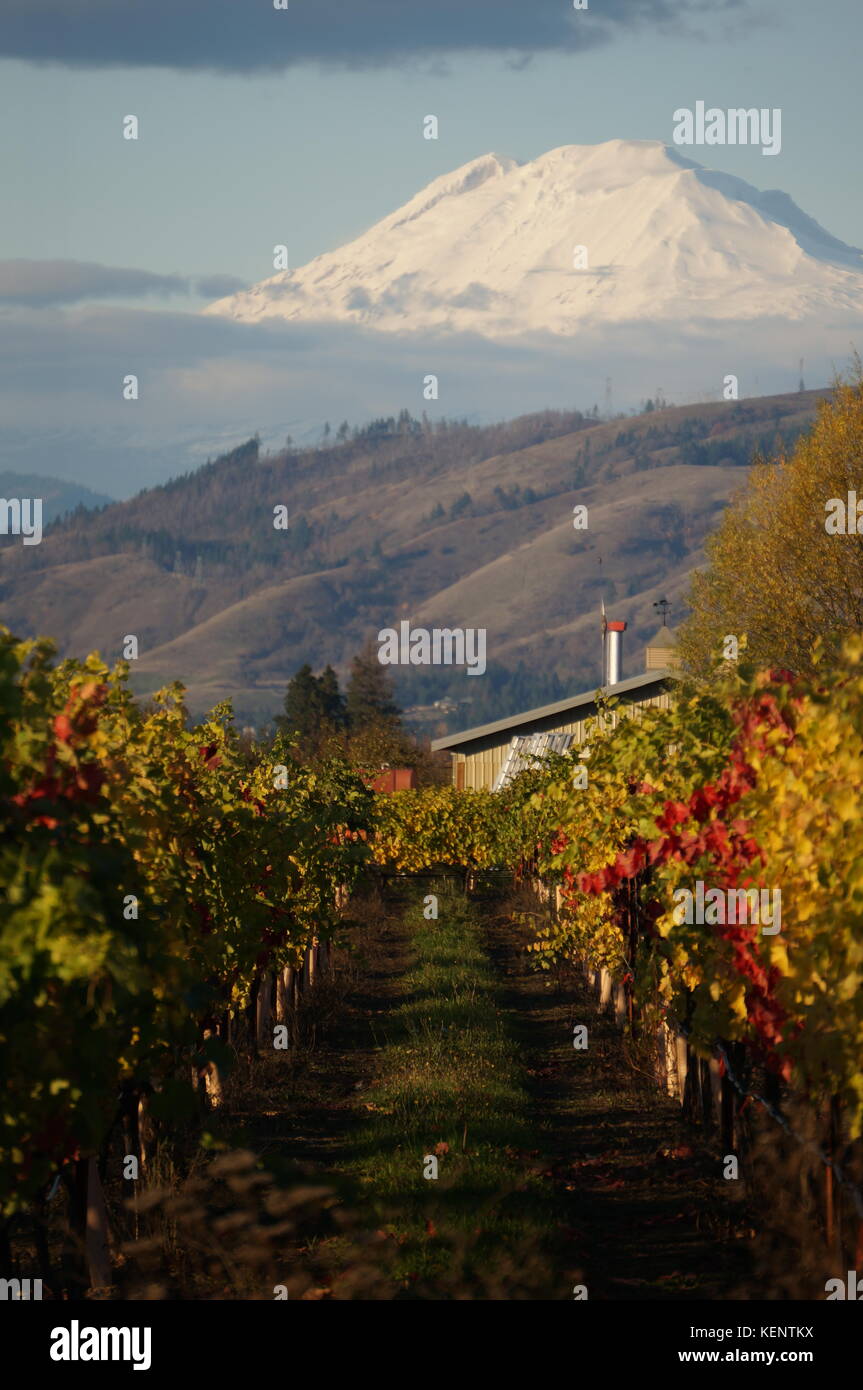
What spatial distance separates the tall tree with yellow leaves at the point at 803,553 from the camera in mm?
36562

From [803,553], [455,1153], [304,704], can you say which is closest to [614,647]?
[803,553]

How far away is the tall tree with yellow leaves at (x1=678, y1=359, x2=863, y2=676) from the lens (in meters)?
36.6

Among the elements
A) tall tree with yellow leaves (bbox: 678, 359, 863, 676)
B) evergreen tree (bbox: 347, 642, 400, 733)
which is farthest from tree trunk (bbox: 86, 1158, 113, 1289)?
evergreen tree (bbox: 347, 642, 400, 733)

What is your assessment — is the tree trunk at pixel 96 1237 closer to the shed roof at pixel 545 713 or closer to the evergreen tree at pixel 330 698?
the shed roof at pixel 545 713

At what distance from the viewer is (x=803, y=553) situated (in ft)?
122

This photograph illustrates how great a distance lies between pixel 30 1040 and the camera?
4.79 meters

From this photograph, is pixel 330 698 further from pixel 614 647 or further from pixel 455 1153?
pixel 455 1153

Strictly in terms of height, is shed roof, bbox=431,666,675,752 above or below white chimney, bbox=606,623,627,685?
below

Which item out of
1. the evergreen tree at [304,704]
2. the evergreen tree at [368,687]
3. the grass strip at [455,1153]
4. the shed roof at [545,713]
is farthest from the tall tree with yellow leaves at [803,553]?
the evergreen tree at [368,687]

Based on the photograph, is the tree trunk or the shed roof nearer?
the tree trunk

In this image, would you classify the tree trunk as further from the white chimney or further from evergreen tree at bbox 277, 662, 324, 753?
evergreen tree at bbox 277, 662, 324, 753

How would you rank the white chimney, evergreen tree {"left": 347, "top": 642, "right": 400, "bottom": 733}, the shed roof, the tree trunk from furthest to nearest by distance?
evergreen tree {"left": 347, "top": 642, "right": 400, "bottom": 733}, the white chimney, the shed roof, the tree trunk
